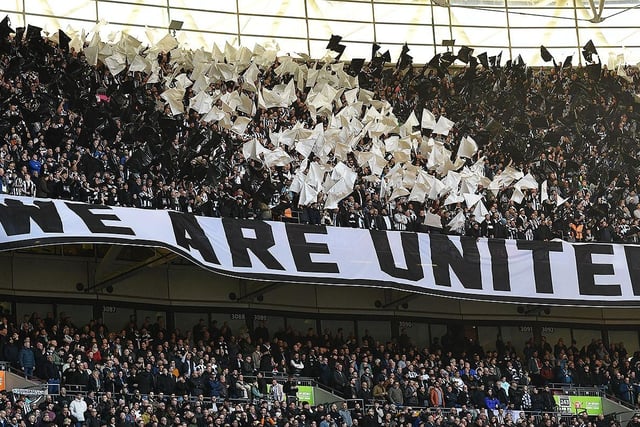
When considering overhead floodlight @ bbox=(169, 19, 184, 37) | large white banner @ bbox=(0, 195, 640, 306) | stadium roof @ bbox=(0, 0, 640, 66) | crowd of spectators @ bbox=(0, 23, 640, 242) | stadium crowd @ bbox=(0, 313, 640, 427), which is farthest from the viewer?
stadium roof @ bbox=(0, 0, 640, 66)

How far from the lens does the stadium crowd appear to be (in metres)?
27.3

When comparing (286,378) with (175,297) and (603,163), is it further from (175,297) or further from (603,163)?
(603,163)

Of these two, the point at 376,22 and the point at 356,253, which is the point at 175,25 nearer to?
the point at 376,22

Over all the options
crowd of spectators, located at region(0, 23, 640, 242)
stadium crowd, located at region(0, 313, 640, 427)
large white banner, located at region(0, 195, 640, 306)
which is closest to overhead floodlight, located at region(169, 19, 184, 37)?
crowd of spectators, located at region(0, 23, 640, 242)

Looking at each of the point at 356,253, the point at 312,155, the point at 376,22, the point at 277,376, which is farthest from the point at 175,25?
the point at 277,376

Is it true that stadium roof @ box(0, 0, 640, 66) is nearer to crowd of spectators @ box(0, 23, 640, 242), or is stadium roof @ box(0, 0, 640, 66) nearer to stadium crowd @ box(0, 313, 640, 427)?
crowd of spectators @ box(0, 23, 640, 242)

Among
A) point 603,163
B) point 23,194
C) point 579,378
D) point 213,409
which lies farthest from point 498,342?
point 23,194

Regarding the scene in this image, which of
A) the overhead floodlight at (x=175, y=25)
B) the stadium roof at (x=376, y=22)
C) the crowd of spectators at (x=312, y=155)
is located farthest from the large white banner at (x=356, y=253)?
the overhead floodlight at (x=175, y=25)

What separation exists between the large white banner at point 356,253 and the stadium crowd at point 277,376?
6.58 feet

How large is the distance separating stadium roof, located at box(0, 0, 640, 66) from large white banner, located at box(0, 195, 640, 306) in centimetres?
877

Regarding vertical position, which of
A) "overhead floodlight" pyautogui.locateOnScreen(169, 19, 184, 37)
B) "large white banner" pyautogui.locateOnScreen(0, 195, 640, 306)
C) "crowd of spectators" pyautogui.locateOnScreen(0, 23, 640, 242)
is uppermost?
"overhead floodlight" pyautogui.locateOnScreen(169, 19, 184, 37)

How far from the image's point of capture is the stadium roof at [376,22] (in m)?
39.6

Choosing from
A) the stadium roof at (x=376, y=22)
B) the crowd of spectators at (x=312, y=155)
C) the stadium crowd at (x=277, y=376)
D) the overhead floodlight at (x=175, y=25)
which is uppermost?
the stadium roof at (x=376, y=22)

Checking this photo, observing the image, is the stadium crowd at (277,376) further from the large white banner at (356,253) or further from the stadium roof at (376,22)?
the stadium roof at (376,22)
